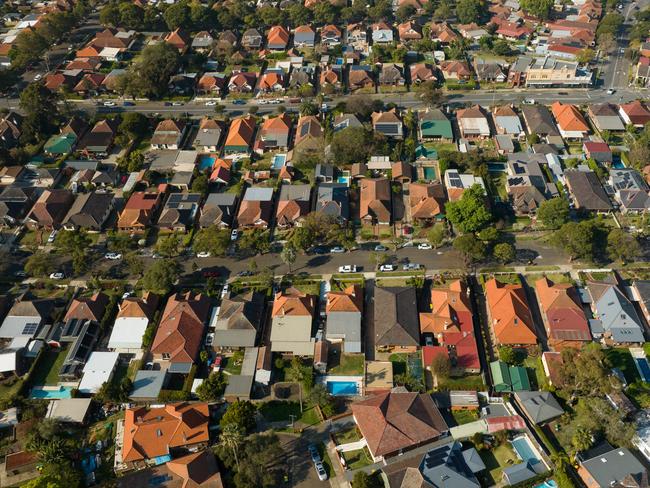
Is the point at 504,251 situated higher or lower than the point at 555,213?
lower

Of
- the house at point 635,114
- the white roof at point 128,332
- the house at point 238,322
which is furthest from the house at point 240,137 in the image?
the house at point 635,114

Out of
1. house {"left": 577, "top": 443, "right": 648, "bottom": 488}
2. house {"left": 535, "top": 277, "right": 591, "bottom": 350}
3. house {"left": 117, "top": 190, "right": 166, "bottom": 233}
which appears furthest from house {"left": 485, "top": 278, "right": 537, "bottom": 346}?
house {"left": 117, "top": 190, "right": 166, "bottom": 233}

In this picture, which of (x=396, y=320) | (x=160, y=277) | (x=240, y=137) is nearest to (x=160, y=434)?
(x=160, y=277)

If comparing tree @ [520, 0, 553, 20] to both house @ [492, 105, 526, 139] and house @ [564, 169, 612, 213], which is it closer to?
house @ [492, 105, 526, 139]

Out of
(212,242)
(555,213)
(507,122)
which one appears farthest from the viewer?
(507,122)

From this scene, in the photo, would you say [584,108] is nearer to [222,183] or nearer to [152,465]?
[222,183]

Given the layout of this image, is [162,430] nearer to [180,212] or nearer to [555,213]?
[180,212]

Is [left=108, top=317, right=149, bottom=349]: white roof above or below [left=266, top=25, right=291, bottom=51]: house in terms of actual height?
below
